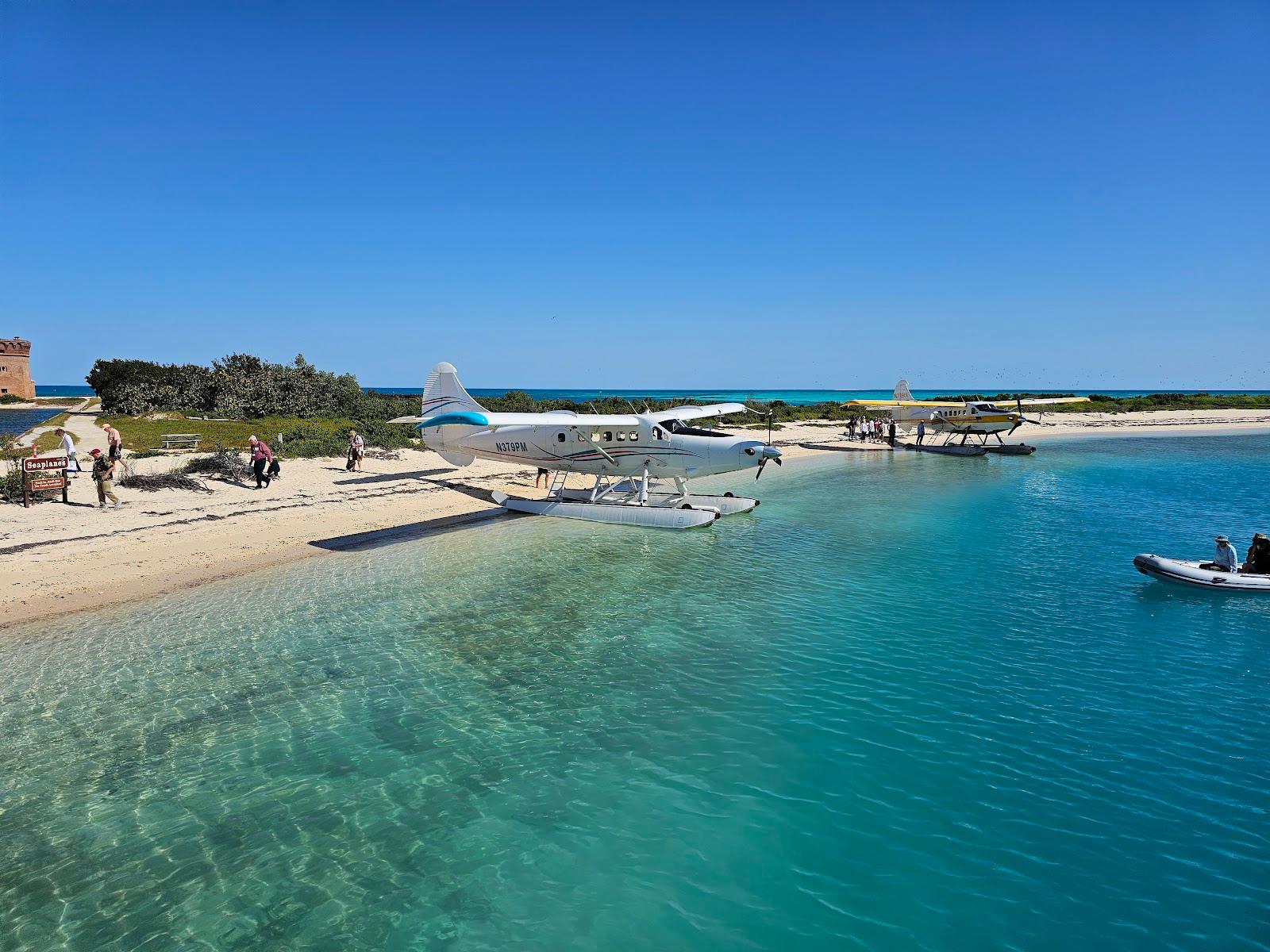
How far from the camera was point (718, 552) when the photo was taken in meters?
15.0

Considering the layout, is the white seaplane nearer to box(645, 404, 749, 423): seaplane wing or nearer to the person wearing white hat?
box(645, 404, 749, 423): seaplane wing

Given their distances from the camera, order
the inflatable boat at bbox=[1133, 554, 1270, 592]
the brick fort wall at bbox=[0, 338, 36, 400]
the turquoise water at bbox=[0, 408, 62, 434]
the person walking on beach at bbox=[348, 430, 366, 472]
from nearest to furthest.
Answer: the inflatable boat at bbox=[1133, 554, 1270, 592], the person walking on beach at bbox=[348, 430, 366, 472], the turquoise water at bbox=[0, 408, 62, 434], the brick fort wall at bbox=[0, 338, 36, 400]

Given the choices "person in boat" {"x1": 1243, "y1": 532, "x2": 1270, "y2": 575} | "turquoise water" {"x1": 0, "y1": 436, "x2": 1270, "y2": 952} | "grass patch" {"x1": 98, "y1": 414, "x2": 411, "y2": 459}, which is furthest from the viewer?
"grass patch" {"x1": 98, "y1": 414, "x2": 411, "y2": 459}

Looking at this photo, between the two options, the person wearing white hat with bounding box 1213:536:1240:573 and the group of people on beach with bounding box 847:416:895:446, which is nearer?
the person wearing white hat with bounding box 1213:536:1240:573

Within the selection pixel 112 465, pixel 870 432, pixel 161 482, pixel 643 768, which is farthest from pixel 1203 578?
pixel 870 432

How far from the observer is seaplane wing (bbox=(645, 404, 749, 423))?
18250mm

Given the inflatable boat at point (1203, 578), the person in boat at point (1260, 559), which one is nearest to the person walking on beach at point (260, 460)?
the inflatable boat at point (1203, 578)

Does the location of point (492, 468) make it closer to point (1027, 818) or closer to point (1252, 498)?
point (1027, 818)

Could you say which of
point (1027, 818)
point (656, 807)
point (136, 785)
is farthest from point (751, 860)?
point (136, 785)

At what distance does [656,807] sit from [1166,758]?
5.21 m

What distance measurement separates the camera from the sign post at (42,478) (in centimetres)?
1598

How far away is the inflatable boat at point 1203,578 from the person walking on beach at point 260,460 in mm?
22666

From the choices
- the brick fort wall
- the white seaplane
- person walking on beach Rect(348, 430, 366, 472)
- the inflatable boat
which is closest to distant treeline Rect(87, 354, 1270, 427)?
person walking on beach Rect(348, 430, 366, 472)

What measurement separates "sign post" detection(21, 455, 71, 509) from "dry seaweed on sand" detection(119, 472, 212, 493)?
60.6 inches
